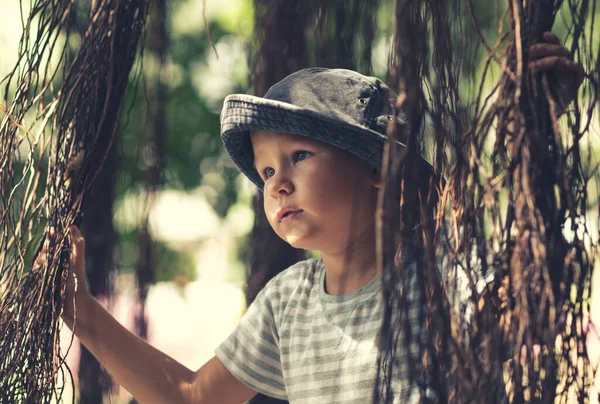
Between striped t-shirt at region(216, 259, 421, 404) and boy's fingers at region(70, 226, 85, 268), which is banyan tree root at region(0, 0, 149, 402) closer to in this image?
boy's fingers at region(70, 226, 85, 268)

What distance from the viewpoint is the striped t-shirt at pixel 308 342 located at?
Answer: 1.31 m

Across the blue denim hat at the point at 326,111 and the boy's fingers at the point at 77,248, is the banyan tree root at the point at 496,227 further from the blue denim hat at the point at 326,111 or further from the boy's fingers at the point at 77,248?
the boy's fingers at the point at 77,248

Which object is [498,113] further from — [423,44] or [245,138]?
[245,138]

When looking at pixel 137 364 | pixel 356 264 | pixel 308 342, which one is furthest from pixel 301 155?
pixel 137 364

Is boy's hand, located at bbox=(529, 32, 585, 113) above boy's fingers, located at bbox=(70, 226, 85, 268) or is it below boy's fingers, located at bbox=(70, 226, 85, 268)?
above

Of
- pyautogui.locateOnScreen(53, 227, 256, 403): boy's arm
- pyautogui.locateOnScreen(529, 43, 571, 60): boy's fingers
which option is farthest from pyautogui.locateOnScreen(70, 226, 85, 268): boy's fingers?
pyautogui.locateOnScreen(529, 43, 571, 60): boy's fingers

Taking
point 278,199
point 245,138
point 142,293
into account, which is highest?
point 245,138

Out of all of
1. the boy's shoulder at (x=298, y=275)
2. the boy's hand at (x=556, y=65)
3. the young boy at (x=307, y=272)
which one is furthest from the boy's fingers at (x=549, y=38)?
the boy's shoulder at (x=298, y=275)

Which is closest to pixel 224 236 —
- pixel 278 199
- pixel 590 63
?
pixel 278 199

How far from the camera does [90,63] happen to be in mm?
1224

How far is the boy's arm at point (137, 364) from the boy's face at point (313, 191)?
1.05ft

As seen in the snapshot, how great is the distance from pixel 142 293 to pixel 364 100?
522 mm

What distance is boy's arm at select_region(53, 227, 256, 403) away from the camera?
1.35 meters

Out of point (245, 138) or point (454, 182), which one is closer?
point (454, 182)
